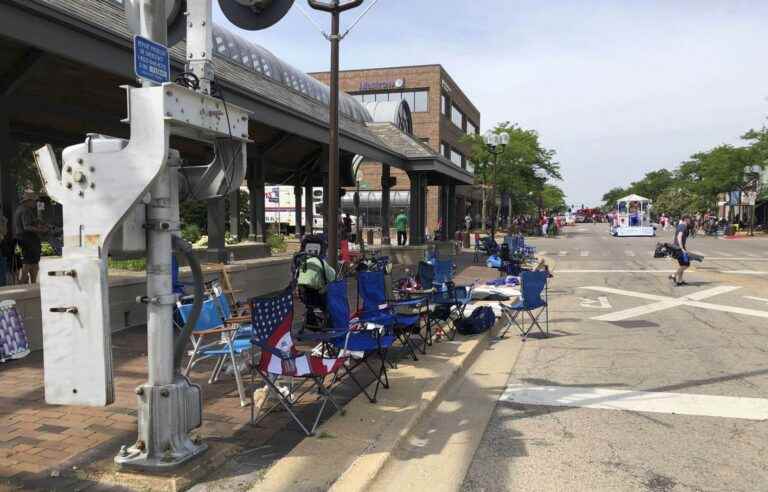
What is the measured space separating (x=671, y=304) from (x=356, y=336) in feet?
26.2

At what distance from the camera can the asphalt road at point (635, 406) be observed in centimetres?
389

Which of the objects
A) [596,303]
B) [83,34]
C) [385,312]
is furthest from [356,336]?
[596,303]

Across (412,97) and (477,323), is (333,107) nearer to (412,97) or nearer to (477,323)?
(477,323)

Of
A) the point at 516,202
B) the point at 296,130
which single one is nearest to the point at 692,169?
the point at 516,202

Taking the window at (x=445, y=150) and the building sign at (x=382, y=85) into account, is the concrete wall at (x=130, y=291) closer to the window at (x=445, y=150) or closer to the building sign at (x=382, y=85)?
the window at (x=445, y=150)

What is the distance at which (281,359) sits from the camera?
447cm

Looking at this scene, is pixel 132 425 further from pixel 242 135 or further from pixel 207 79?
pixel 207 79

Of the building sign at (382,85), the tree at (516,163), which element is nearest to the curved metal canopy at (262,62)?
the tree at (516,163)

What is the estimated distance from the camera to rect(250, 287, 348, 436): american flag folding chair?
439 centimetres

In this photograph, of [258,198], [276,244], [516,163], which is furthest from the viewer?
[516,163]

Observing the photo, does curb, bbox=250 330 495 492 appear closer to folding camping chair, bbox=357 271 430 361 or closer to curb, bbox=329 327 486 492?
curb, bbox=329 327 486 492

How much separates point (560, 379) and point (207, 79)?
4.66m

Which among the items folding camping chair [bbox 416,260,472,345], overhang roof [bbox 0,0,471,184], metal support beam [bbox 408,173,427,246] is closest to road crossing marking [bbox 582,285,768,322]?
folding camping chair [bbox 416,260,472,345]

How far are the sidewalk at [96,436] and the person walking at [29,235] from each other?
3.36m
